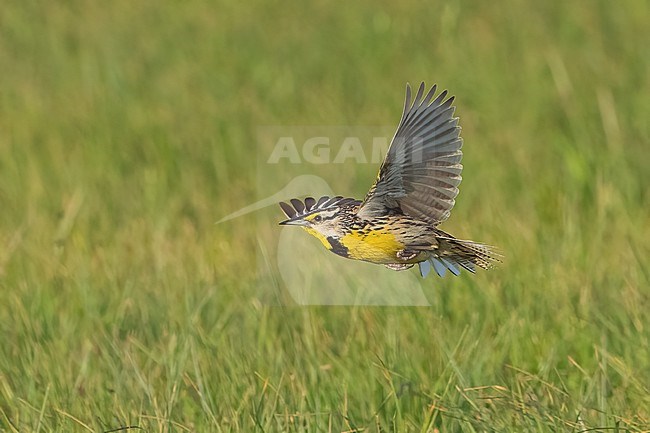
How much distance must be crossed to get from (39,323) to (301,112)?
2.89 metres

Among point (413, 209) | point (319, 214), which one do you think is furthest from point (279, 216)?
point (413, 209)

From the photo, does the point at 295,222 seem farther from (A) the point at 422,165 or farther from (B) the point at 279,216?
(B) the point at 279,216

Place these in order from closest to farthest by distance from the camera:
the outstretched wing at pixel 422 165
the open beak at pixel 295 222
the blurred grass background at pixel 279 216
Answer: the outstretched wing at pixel 422 165 → the open beak at pixel 295 222 → the blurred grass background at pixel 279 216

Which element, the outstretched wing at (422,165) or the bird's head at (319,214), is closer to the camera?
the outstretched wing at (422,165)

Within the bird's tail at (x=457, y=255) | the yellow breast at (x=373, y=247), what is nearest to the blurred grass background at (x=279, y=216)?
the bird's tail at (x=457, y=255)

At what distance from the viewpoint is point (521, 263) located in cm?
462

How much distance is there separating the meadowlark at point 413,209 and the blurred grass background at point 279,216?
36.5 inches

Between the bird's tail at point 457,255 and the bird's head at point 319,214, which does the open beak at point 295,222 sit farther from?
the bird's tail at point 457,255

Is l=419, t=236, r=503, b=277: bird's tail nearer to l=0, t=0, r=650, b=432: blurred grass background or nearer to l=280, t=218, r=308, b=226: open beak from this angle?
l=280, t=218, r=308, b=226: open beak

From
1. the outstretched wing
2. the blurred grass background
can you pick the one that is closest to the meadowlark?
the outstretched wing

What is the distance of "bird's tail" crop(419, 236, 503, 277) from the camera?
2.48m

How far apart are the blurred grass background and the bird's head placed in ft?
3.04

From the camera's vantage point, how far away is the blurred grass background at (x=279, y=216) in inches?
146

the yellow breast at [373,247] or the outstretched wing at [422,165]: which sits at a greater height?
the outstretched wing at [422,165]
